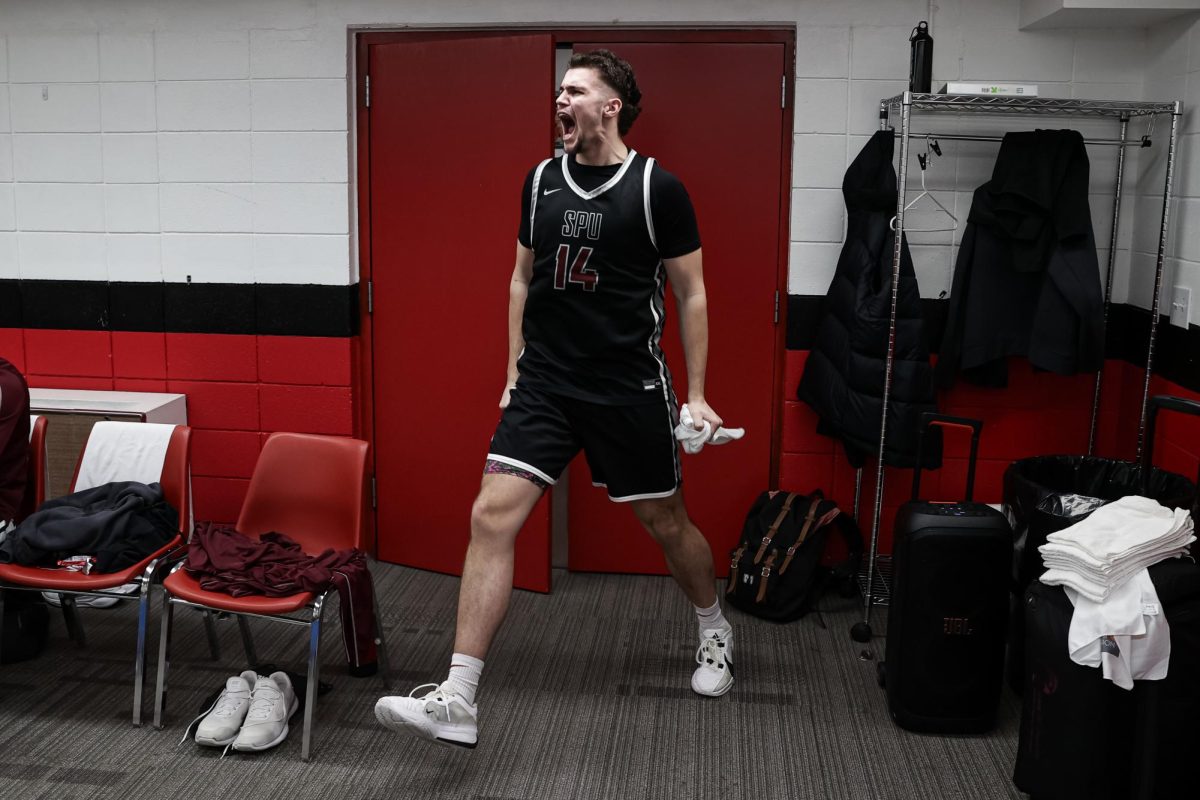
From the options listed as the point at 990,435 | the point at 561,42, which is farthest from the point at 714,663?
the point at 561,42

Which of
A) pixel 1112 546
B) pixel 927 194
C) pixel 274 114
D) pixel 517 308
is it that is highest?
pixel 274 114

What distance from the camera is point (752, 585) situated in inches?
154

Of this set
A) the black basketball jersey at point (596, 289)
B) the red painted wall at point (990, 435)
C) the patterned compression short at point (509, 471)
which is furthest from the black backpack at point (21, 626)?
the red painted wall at point (990, 435)

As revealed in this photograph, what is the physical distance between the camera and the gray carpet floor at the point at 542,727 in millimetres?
2797

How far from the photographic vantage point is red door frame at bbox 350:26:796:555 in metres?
3.98

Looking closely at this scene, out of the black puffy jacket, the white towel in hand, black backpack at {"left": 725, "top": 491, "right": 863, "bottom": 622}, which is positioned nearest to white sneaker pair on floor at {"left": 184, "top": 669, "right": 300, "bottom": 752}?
the white towel in hand

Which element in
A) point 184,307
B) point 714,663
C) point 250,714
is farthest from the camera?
point 184,307

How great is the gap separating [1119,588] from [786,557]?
147 cm

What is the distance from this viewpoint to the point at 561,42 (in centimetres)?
403

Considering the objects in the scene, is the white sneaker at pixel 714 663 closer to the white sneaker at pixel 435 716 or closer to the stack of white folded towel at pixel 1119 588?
the white sneaker at pixel 435 716

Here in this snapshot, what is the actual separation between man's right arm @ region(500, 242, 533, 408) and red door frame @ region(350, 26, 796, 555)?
1.17 meters

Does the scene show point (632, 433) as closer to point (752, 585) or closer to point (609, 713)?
point (609, 713)

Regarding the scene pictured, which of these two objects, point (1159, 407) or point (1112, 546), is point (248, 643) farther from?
point (1159, 407)

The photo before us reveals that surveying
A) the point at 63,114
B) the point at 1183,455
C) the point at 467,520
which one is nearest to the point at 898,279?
the point at 1183,455
